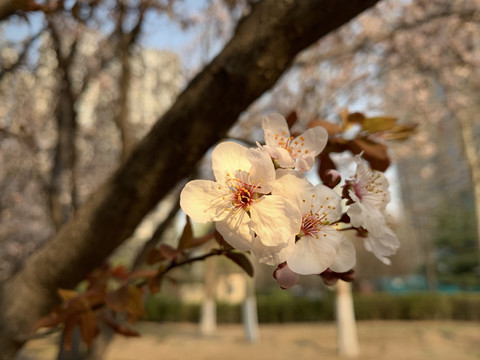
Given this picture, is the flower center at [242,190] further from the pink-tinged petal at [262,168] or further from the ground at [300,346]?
the ground at [300,346]

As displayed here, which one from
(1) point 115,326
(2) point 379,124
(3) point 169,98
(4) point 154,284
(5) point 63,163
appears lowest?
(1) point 115,326

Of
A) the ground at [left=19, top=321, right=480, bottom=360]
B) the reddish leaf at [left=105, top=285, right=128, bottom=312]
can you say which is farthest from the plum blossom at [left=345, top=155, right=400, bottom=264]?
the ground at [left=19, top=321, right=480, bottom=360]

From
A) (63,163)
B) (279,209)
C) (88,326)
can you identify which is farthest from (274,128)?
(63,163)

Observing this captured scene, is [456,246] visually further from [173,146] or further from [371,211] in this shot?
[371,211]

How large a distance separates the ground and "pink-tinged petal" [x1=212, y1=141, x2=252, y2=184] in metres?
8.20

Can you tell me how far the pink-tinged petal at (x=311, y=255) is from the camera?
1.68ft

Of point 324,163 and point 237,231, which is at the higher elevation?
point 324,163

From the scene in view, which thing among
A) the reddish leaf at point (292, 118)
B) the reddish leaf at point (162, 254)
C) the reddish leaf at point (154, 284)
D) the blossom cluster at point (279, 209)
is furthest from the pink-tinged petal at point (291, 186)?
the reddish leaf at point (154, 284)

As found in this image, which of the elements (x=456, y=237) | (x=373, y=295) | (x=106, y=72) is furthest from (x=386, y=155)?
(x=456, y=237)

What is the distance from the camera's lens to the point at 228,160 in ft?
A: 1.80

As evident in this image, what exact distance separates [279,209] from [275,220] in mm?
16

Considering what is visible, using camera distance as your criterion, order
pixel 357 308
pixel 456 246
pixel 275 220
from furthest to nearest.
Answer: pixel 456 246, pixel 357 308, pixel 275 220

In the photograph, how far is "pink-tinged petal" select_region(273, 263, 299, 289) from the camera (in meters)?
0.52

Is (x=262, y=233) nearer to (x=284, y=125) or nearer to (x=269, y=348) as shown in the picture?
(x=284, y=125)
